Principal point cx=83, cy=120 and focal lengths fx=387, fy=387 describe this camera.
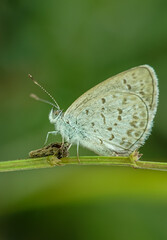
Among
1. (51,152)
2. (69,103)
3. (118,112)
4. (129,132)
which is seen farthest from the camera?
(69,103)

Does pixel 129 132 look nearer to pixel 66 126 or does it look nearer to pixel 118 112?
pixel 118 112

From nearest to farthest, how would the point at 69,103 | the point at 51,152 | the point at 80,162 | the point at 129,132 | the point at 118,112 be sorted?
the point at 80,162 → the point at 51,152 → the point at 129,132 → the point at 118,112 → the point at 69,103

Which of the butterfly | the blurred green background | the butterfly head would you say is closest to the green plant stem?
the butterfly

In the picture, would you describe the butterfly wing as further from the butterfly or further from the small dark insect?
the small dark insect

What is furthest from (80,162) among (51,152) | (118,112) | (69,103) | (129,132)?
(69,103)
